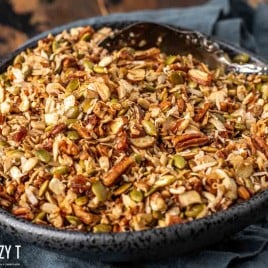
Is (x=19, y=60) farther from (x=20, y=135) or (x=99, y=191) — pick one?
(x=99, y=191)

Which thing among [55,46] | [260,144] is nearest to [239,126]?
[260,144]

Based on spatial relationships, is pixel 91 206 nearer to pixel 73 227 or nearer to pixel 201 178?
pixel 73 227

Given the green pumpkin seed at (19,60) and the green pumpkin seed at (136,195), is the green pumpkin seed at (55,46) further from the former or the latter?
the green pumpkin seed at (136,195)

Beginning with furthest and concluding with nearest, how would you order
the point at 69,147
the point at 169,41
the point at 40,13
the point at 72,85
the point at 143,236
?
the point at 40,13, the point at 169,41, the point at 72,85, the point at 69,147, the point at 143,236

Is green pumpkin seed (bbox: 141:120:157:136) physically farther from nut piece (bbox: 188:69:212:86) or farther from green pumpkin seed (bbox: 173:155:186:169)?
nut piece (bbox: 188:69:212:86)

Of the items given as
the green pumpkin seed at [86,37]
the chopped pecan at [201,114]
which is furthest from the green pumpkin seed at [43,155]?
the green pumpkin seed at [86,37]

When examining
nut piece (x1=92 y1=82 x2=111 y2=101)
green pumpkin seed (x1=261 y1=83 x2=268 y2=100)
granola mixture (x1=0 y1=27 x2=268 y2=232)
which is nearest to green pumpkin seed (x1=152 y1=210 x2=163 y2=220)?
granola mixture (x1=0 y1=27 x2=268 y2=232)
